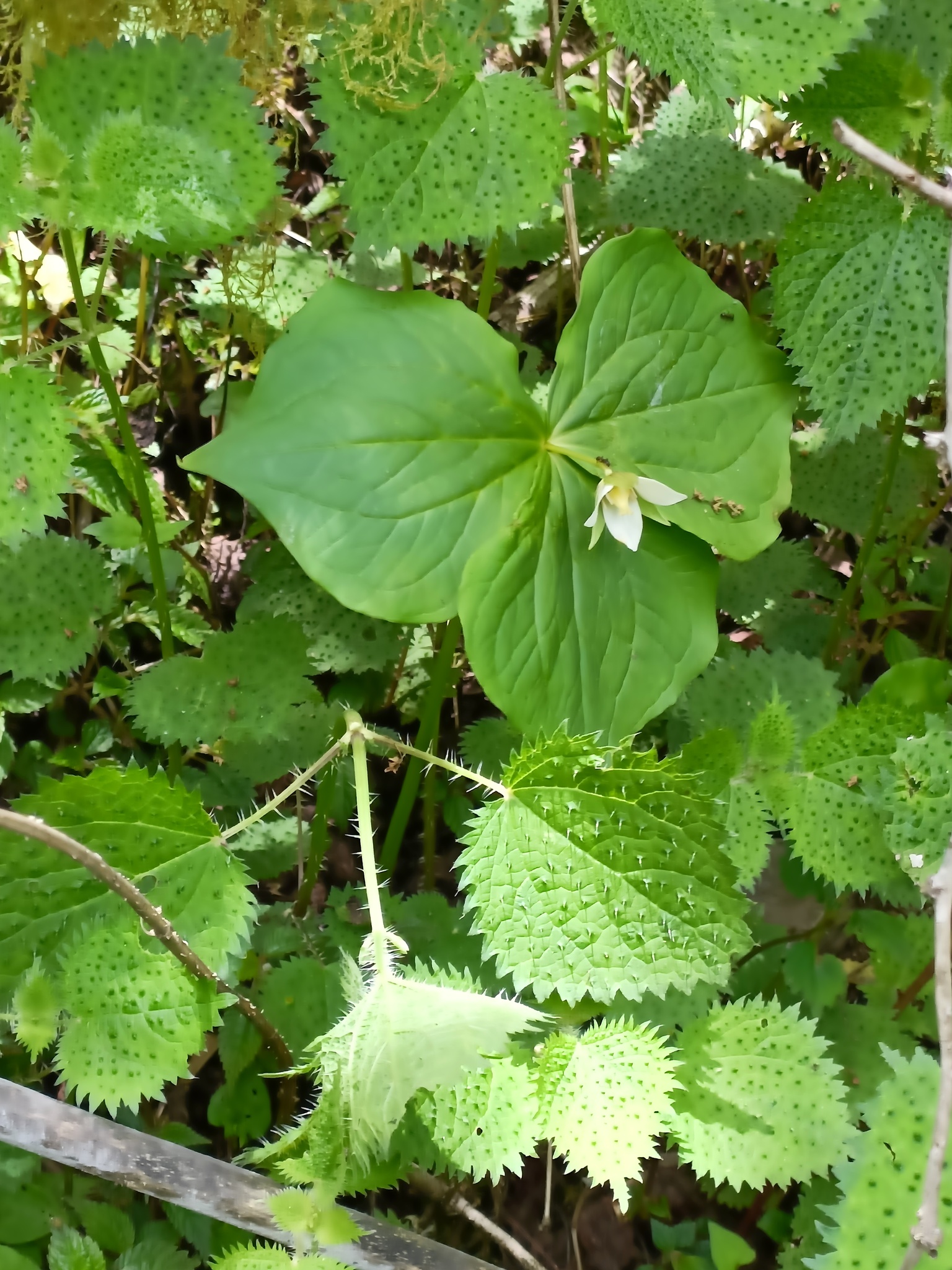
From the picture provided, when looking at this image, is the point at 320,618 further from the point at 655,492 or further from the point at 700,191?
the point at 700,191

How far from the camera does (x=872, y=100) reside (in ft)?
3.31

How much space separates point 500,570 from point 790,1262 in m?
0.94

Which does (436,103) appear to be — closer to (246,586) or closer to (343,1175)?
(246,586)

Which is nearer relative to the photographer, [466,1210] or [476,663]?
[476,663]

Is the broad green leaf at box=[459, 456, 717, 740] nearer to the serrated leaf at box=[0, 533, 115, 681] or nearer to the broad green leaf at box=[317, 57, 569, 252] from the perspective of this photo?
the broad green leaf at box=[317, 57, 569, 252]

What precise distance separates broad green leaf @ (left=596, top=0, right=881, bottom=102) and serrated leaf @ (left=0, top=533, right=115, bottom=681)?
884 millimetres

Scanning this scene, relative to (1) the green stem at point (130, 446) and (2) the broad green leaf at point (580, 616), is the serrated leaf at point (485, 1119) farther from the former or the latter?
(1) the green stem at point (130, 446)

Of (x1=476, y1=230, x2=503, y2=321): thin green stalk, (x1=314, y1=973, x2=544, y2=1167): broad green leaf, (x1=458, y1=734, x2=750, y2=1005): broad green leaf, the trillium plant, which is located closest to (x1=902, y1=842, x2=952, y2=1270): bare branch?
the trillium plant

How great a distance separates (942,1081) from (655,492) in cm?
56

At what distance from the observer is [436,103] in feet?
3.01

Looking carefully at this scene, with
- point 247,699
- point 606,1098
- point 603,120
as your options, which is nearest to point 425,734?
point 247,699

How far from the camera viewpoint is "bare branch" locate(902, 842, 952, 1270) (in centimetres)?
64

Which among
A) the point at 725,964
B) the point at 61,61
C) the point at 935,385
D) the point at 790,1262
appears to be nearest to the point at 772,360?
the point at 935,385

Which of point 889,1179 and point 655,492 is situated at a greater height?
point 655,492
